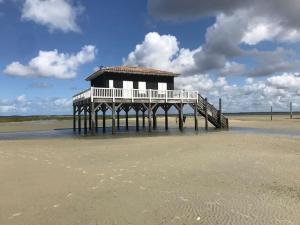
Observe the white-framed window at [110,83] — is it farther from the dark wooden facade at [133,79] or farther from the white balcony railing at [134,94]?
the white balcony railing at [134,94]

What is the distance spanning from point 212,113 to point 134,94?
935 centimetres

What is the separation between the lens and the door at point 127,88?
88.6 ft

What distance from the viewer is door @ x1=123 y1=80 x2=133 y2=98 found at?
27.0m

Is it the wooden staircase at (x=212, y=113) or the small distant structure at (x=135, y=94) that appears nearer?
the small distant structure at (x=135, y=94)

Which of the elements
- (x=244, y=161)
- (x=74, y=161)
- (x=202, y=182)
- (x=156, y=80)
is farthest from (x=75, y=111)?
(x=202, y=182)

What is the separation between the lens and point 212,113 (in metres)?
33.0

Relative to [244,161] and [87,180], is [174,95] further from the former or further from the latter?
[87,180]

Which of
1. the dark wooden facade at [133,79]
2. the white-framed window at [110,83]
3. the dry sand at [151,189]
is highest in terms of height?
the dark wooden facade at [133,79]

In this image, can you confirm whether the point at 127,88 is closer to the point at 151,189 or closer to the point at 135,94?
the point at 135,94

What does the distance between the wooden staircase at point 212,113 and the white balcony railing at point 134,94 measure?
131 centimetres

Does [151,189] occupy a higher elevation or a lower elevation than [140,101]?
lower

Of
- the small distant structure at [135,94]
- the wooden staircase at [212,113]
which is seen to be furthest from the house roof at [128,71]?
the wooden staircase at [212,113]

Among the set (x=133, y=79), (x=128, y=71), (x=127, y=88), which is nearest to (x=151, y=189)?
(x=127, y=88)

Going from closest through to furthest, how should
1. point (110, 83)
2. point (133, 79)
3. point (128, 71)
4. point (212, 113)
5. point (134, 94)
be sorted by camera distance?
point (134, 94)
point (110, 83)
point (128, 71)
point (133, 79)
point (212, 113)
